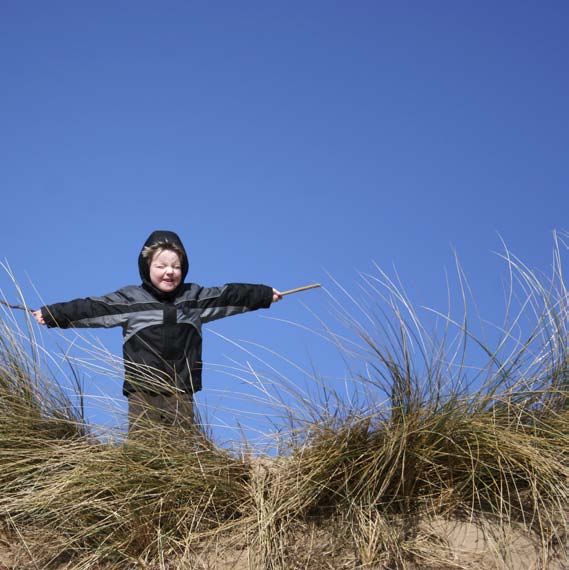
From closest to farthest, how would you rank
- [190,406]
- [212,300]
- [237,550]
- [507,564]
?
[507,564] → [237,550] → [190,406] → [212,300]

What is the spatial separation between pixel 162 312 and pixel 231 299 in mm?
470

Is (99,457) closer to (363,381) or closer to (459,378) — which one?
(363,381)

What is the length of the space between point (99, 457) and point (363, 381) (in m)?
1.37

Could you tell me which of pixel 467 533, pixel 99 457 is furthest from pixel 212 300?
pixel 467 533

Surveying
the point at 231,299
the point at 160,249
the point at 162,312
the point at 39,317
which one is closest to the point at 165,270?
the point at 160,249

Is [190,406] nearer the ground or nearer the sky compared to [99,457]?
nearer the sky

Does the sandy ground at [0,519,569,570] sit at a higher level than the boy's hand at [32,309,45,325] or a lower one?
lower

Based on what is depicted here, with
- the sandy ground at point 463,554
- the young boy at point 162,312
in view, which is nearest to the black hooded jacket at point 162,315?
the young boy at point 162,312

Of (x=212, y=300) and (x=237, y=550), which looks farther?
(x=212, y=300)

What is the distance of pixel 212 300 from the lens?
488 centimetres

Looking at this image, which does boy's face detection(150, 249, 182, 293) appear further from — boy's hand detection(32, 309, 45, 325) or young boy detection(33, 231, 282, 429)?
boy's hand detection(32, 309, 45, 325)

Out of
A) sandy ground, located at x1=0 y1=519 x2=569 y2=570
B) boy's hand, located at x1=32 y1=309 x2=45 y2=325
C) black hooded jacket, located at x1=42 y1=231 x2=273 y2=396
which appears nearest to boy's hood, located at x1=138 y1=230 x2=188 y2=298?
black hooded jacket, located at x1=42 y1=231 x2=273 y2=396

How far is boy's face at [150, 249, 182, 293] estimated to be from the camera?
15.6ft

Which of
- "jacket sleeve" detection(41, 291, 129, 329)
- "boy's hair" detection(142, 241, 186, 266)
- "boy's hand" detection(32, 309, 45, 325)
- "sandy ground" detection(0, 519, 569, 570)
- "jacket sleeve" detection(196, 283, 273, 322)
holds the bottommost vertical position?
"sandy ground" detection(0, 519, 569, 570)
